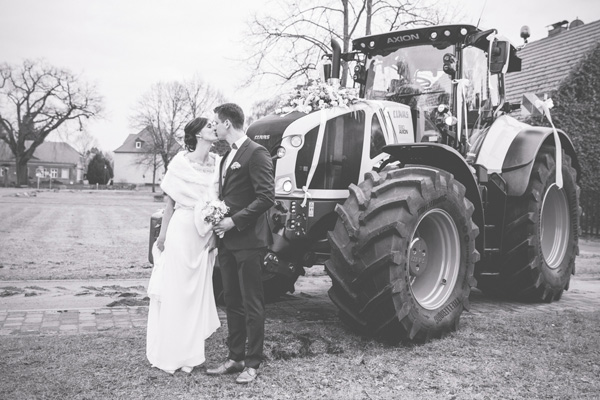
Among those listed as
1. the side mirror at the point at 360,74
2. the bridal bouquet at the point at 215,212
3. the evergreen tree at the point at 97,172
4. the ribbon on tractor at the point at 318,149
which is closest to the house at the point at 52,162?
the evergreen tree at the point at 97,172

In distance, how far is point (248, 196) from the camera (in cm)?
464

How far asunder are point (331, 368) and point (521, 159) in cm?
382

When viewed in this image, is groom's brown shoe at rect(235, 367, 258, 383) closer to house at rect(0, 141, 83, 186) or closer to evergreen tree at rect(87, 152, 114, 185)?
evergreen tree at rect(87, 152, 114, 185)

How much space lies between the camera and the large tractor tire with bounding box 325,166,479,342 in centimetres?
491

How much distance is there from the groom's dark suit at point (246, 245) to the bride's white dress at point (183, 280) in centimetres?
24

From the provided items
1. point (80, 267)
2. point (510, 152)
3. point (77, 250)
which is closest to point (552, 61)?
point (510, 152)

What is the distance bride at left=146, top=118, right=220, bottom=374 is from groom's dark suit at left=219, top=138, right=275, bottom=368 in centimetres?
25

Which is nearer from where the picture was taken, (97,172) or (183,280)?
(183,280)

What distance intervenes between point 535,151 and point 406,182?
268cm

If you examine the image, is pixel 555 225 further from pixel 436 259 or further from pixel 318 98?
pixel 318 98

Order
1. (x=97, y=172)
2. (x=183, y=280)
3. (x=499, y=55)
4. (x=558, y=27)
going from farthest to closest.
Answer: (x=97, y=172) < (x=558, y=27) < (x=499, y=55) < (x=183, y=280)

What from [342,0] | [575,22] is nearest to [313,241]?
[342,0]

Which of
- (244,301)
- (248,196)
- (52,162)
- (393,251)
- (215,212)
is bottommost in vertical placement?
(244,301)

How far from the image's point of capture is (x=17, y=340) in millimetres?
5141
